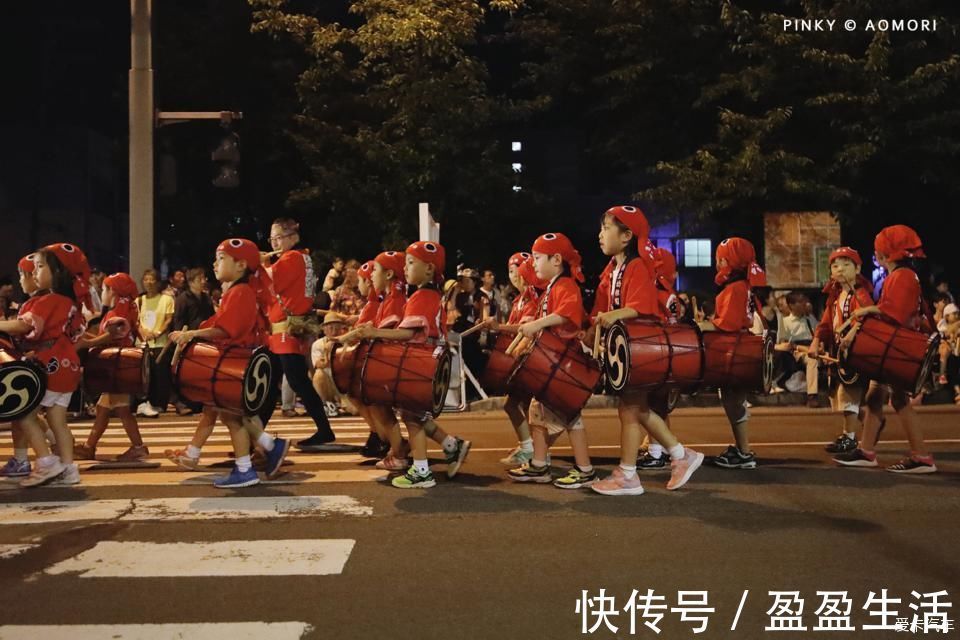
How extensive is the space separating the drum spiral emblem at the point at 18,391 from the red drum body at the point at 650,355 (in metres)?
3.82

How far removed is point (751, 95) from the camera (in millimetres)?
17203

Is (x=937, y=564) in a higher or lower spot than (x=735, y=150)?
lower

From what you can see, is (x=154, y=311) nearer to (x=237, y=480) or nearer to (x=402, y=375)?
(x=237, y=480)

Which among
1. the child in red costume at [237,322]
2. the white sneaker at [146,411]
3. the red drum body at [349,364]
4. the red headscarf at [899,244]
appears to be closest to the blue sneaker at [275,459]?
the child in red costume at [237,322]

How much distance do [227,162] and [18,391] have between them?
703cm

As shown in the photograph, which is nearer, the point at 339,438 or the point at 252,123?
the point at 339,438

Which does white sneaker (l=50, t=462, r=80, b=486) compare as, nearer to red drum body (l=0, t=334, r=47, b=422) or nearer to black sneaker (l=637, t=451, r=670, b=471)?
red drum body (l=0, t=334, r=47, b=422)

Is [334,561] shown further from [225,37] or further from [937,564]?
[225,37]

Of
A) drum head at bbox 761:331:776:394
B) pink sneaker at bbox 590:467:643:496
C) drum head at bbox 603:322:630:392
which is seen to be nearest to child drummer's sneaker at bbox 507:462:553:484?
pink sneaker at bbox 590:467:643:496

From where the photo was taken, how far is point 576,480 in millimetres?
6719

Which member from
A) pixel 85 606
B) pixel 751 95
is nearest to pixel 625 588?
pixel 85 606

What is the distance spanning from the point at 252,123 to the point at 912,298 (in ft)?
54.4

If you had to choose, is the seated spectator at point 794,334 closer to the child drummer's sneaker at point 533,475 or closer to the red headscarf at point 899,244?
the red headscarf at point 899,244

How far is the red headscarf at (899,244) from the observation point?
730cm
